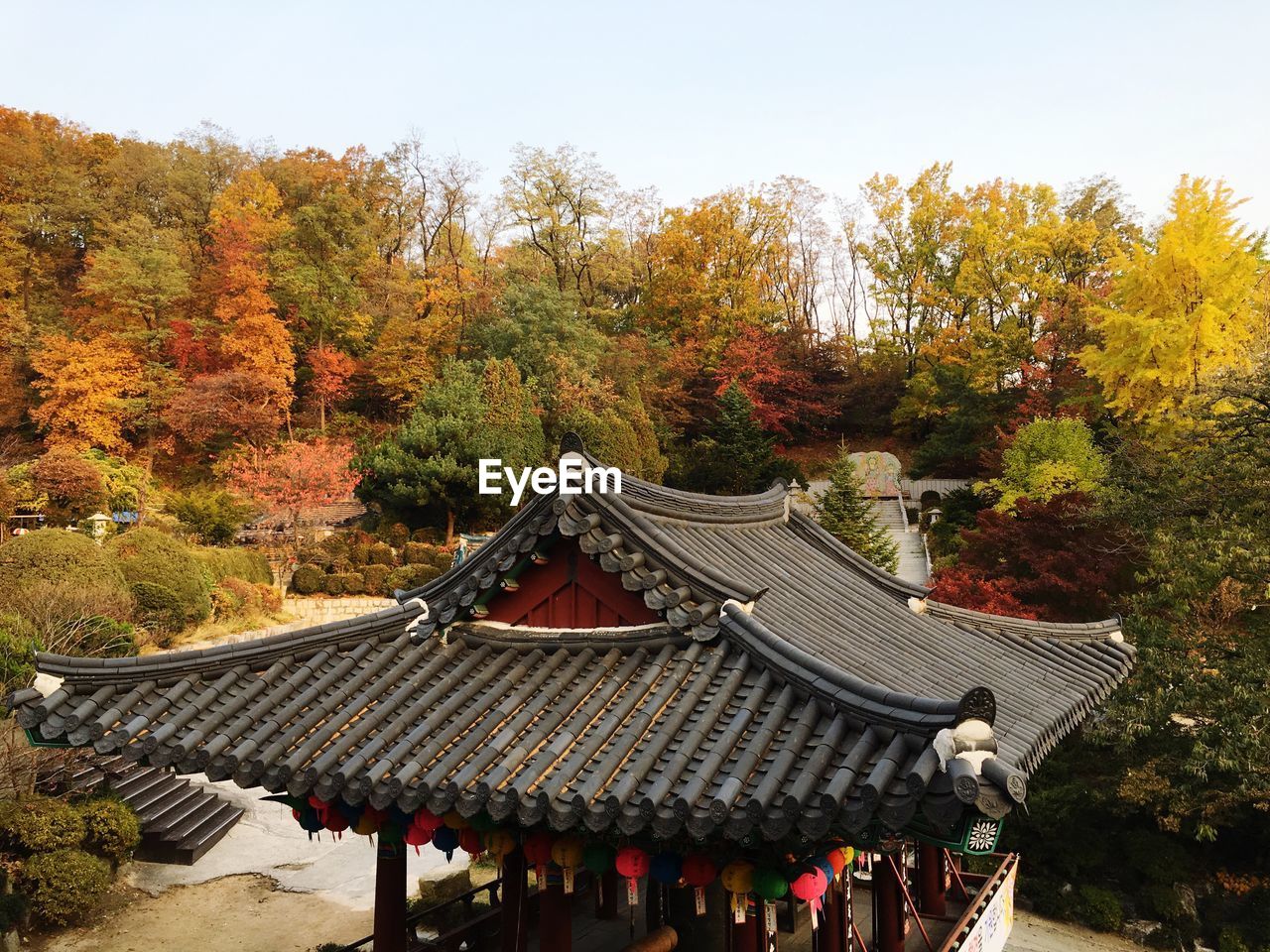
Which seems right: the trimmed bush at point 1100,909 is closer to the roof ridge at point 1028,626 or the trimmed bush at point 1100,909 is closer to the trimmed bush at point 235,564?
the roof ridge at point 1028,626

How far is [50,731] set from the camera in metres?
5.35

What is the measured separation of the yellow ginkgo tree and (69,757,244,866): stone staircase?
76.9 ft

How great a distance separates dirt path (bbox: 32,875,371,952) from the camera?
39.2 ft

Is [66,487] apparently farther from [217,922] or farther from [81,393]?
[217,922]

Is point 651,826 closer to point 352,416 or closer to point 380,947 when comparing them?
point 380,947

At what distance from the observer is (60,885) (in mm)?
12078

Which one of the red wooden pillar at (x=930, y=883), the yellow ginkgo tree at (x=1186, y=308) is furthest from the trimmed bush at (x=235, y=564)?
the yellow ginkgo tree at (x=1186, y=308)

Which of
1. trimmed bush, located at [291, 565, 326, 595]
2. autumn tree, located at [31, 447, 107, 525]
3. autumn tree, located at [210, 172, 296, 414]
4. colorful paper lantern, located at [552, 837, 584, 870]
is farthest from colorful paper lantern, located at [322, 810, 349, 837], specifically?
autumn tree, located at [210, 172, 296, 414]

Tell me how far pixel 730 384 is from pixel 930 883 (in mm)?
30781

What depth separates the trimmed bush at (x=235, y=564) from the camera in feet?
83.2

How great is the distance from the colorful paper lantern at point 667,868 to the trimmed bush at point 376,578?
24.5 m

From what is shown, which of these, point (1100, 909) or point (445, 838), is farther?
point (1100, 909)

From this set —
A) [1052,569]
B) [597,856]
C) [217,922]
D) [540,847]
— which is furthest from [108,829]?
[1052,569]

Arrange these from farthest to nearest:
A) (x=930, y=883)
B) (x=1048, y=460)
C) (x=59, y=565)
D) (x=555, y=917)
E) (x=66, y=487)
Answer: (x=66, y=487) → (x=1048, y=460) → (x=59, y=565) → (x=930, y=883) → (x=555, y=917)
